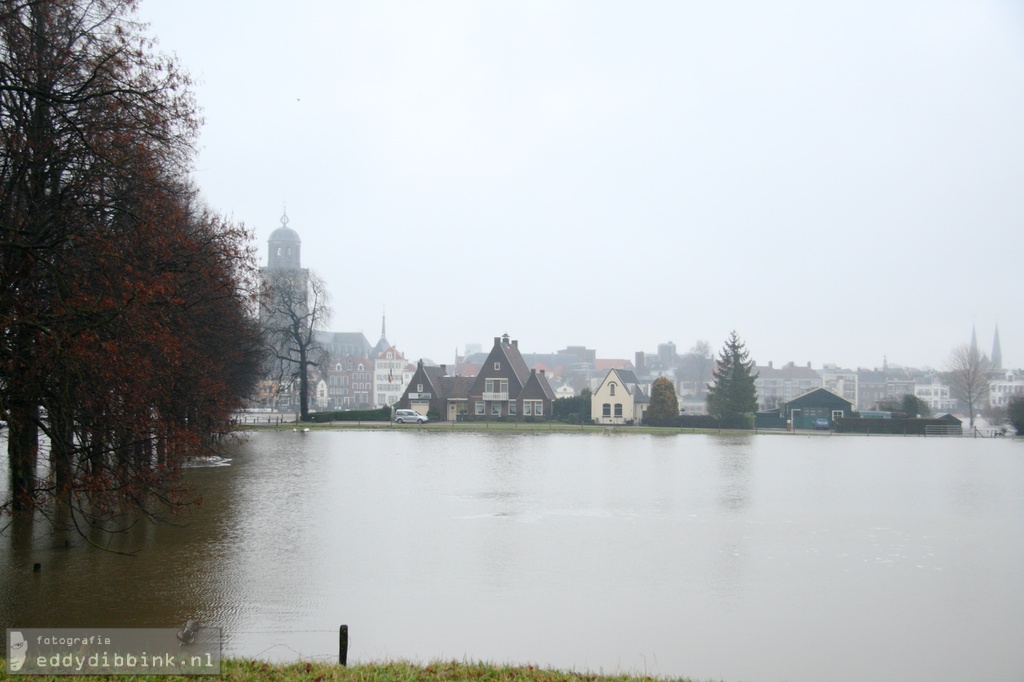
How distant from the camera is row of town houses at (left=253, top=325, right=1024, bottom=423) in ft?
242

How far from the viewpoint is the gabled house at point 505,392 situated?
73625mm

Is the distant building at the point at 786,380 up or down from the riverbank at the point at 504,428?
up

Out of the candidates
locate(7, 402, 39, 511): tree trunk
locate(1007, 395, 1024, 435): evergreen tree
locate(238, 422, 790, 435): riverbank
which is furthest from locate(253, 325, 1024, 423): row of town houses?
locate(7, 402, 39, 511): tree trunk

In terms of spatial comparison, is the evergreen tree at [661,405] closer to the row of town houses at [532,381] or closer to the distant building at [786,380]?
the row of town houses at [532,381]

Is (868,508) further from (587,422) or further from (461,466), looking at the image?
(587,422)

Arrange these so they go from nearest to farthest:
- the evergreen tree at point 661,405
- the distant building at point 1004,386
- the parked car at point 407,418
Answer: the parked car at point 407,418 → the evergreen tree at point 661,405 → the distant building at point 1004,386

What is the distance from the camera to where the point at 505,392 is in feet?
242

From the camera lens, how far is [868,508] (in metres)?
23.6

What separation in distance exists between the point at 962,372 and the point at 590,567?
91.5 metres

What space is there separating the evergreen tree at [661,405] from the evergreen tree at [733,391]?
12.2 ft

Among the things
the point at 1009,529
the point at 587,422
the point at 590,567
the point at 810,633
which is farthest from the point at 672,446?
the point at 810,633
